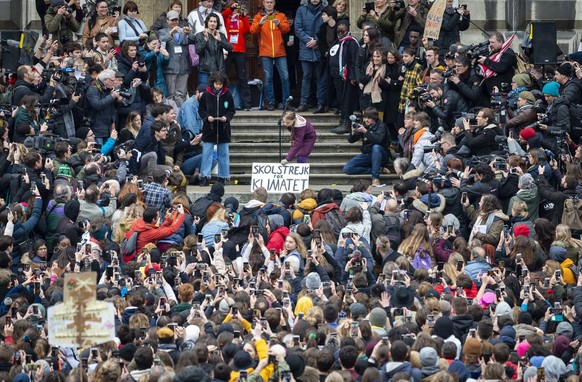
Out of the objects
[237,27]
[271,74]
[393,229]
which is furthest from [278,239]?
[237,27]

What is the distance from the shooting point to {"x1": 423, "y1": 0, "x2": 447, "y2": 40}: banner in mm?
27562

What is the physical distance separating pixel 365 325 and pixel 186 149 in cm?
903

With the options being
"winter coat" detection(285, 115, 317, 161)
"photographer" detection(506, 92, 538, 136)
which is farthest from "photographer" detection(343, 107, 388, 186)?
"photographer" detection(506, 92, 538, 136)

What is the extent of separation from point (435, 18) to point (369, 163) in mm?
2462

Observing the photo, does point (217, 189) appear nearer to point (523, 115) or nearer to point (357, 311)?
point (523, 115)

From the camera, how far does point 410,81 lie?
27375mm

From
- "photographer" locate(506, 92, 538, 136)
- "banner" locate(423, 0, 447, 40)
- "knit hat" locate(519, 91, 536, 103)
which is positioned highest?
"banner" locate(423, 0, 447, 40)

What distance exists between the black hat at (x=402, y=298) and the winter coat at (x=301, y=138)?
6.92m

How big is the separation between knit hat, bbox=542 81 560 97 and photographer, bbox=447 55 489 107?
1032 mm

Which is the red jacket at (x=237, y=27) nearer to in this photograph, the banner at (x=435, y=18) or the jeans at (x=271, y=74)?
the jeans at (x=271, y=74)

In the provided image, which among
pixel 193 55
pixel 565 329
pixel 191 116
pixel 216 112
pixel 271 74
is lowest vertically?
pixel 565 329

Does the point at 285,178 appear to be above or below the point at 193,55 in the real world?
below

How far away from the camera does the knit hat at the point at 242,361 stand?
17328mm

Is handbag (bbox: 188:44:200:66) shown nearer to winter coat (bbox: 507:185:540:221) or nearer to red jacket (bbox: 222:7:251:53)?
red jacket (bbox: 222:7:251:53)
